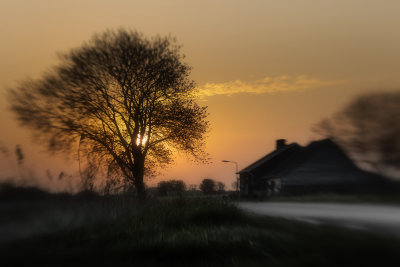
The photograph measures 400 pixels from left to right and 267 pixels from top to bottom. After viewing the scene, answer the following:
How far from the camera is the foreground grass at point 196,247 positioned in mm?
6957

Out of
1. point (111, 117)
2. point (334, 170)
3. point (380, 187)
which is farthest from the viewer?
point (334, 170)

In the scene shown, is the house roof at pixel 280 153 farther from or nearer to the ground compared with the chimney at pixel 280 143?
nearer to the ground

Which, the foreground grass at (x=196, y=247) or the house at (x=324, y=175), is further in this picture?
the house at (x=324, y=175)

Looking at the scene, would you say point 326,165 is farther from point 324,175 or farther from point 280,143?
point 280,143

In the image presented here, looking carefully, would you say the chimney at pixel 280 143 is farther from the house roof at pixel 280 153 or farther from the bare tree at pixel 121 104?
the bare tree at pixel 121 104

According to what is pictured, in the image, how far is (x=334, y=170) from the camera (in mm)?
52375

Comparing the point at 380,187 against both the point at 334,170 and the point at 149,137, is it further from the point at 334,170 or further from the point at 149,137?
the point at 149,137

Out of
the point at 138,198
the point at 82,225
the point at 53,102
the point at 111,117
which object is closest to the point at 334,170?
the point at 111,117

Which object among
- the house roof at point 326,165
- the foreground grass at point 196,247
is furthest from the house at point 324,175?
the foreground grass at point 196,247

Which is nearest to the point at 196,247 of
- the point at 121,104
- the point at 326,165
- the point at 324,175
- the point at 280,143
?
the point at 121,104

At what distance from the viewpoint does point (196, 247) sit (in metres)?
8.09

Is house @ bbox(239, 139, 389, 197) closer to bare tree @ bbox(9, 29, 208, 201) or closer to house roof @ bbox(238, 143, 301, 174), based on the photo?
house roof @ bbox(238, 143, 301, 174)

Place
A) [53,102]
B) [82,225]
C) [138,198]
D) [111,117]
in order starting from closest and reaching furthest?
1. [82,225]
2. [138,198]
3. [53,102]
4. [111,117]

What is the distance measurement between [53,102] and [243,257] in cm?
2389
